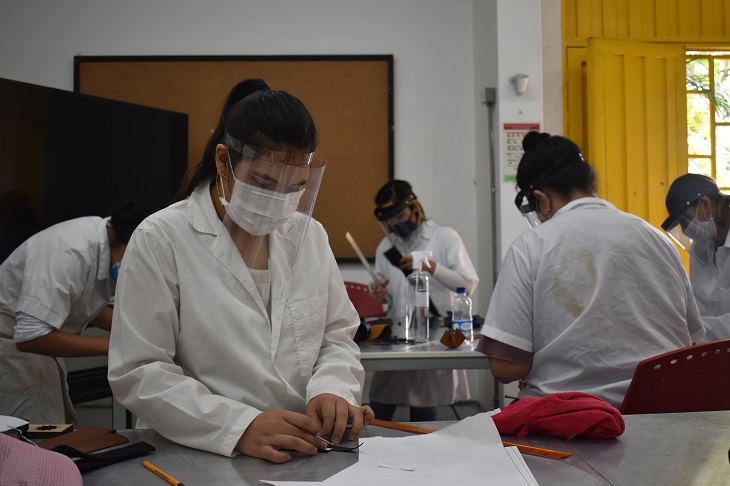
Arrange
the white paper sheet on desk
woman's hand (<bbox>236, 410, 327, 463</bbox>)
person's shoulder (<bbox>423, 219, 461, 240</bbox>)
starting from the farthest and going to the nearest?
person's shoulder (<bbox>423, 219, 461, 240</bbox>)
woman's hand (<bbox>236, 410, 327, 463</bbox>)
the white paper sheet on desk

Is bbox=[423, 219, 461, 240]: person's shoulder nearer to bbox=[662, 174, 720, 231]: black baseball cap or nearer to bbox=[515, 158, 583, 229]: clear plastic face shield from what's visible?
bbox=[662, 174, 720, 231]: black baseball cap

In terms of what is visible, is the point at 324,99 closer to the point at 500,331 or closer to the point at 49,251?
the point at 49,251

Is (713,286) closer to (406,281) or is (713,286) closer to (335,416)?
(406,281)

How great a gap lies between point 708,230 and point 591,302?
1.03 m

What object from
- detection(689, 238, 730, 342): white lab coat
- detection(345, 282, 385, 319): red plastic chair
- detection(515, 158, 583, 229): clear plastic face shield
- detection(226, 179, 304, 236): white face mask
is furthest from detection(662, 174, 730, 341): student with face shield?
detection(226, 179, 304, 236): white face mask

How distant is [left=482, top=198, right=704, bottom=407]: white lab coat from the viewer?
1789 millimetres

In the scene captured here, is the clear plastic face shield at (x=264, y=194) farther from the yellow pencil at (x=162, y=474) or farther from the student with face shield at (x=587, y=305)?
the student with face shield at (x=587, y=305)

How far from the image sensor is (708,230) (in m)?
2.55

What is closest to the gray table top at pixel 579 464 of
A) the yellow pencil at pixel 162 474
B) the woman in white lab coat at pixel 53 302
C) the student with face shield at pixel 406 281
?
the yellow pencil at pixel 162 474

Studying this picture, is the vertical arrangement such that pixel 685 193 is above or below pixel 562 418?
above

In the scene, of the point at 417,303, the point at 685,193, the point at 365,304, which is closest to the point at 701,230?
the point at 685,193

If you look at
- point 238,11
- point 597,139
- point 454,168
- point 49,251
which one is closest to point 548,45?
point 597,139

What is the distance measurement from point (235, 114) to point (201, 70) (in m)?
3.51

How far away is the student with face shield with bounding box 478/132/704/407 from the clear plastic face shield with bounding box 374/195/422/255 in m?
1.58
